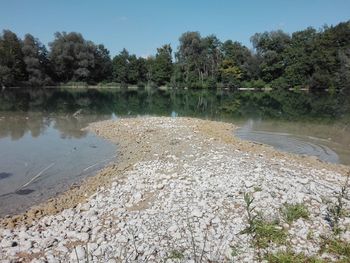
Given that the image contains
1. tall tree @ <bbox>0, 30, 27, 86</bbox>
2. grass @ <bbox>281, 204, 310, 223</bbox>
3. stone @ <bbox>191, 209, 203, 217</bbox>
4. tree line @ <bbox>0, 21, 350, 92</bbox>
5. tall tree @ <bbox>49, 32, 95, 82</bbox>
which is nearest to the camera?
grass @ <bbox>281, 204, 310, 223</bbox>

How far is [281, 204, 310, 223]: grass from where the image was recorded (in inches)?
292

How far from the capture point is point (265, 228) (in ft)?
Answer: 22.4

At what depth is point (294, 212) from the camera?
297 inches

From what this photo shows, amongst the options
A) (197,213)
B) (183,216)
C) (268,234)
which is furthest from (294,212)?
(183,216)

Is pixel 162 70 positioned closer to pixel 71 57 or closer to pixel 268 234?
pixel 71 57

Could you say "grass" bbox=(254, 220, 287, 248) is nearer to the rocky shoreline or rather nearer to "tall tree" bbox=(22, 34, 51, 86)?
the rocky shoreline

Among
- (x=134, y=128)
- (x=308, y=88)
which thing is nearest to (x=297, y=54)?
(x=308, y=88)

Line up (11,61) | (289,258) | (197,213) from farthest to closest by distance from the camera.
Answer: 1. (11,61)
2. (197,213)
3. (289,258)

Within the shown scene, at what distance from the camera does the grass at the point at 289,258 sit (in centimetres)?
579

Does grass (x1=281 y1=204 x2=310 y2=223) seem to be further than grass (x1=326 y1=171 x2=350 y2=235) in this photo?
Yes

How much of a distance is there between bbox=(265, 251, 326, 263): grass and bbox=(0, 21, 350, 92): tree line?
3328 inches

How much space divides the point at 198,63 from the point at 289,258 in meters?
99.3

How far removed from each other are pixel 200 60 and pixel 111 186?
9445 cm

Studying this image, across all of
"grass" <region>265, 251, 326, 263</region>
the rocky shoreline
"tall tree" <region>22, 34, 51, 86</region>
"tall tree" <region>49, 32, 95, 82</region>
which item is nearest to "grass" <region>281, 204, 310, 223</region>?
the rocky shoreline
